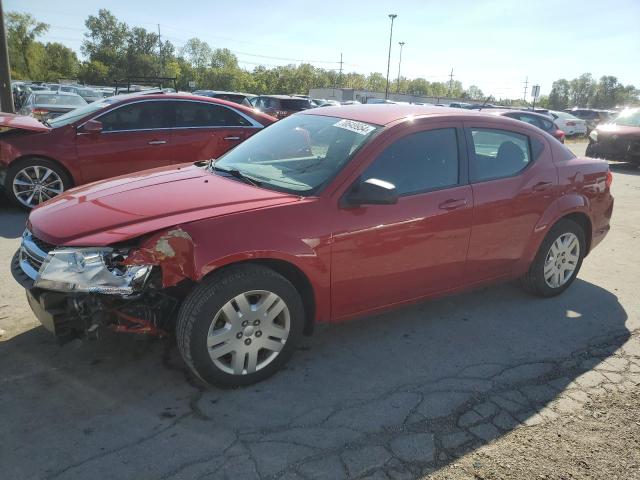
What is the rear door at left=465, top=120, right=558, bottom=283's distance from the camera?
3.91 metres

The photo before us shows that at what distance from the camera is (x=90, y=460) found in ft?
7.97

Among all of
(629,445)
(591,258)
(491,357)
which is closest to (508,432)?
(629,445)

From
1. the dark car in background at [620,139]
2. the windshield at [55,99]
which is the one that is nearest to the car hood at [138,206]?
the windshield at [55,99]

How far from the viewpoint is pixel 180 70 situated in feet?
341

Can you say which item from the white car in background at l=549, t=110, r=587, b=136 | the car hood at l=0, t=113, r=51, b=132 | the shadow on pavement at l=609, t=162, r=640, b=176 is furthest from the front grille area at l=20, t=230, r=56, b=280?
the white car in background at l=549, t=110, r=587, b=136

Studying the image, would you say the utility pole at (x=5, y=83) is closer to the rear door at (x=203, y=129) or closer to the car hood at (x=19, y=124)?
the car hood at (x=19, y=124)

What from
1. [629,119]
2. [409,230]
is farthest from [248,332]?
[629,119]

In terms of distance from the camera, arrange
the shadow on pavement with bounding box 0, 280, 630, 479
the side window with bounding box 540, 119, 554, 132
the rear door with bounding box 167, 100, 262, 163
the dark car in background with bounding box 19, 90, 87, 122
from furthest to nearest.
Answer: the dark car in background with bounding box 19, 90, 87, 122
the side window with bounding box 540, 119, 554, 132
the rear door with bounding box 167, 100, 262, 163
the shadow on pavement with bounding box 0, 280, 630, 479

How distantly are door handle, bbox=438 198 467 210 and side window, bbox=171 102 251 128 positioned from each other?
16.3 ft

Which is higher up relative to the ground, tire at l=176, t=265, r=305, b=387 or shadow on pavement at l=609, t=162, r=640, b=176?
tire at l=176, t=265, r=305, b=387

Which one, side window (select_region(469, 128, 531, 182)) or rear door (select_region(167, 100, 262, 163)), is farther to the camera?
rear door (select_region(167, 100, 262, 163))

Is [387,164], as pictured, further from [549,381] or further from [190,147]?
[190,147]

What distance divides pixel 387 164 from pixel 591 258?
3.84 meters

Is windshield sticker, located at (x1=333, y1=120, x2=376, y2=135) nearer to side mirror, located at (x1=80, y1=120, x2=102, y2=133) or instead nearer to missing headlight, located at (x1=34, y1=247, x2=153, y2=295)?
missing headlight, located at (x1=34, y1=247, x2=153, y2=295)
